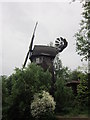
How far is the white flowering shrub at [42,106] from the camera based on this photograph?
20141mm

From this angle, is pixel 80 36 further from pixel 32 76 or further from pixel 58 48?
pixel 58 48

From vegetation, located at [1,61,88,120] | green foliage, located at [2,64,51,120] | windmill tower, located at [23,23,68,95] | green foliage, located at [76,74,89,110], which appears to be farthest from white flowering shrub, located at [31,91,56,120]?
windmill tower, located at [23,23,68,95]

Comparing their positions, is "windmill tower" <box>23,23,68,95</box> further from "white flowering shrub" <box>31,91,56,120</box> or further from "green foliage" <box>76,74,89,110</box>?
"white flowering shrub" <box>31,91,56,120</box>

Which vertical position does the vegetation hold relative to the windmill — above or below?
below

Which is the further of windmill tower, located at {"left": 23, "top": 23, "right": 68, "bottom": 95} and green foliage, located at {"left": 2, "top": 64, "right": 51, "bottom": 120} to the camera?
windmill tower, located at {"left": 23, "top": 23, "right": 68, "bottom": 95}

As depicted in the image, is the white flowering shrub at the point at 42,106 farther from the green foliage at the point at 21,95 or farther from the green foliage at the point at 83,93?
the green foliage at the point at 83,93

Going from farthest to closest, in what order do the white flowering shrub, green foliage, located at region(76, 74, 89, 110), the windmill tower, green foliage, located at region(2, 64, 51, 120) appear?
the windmill tower
green foliage, located at region(76, 74, 89, 110)
green foliage, located at region(2, 64, 51, 120)
the white flowering shrub

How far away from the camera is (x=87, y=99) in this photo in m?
25.7

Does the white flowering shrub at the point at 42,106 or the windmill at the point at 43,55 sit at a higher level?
the windmill at the point at 43,55

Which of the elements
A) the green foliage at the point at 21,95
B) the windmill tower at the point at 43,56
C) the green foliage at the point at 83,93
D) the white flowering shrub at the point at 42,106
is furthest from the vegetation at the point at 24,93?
the windmill tower at the point at 43,56

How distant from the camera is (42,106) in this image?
20516mm

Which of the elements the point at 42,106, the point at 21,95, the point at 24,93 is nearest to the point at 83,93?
the point at 42,106

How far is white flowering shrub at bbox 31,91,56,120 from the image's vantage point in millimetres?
20141

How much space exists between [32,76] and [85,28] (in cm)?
695
